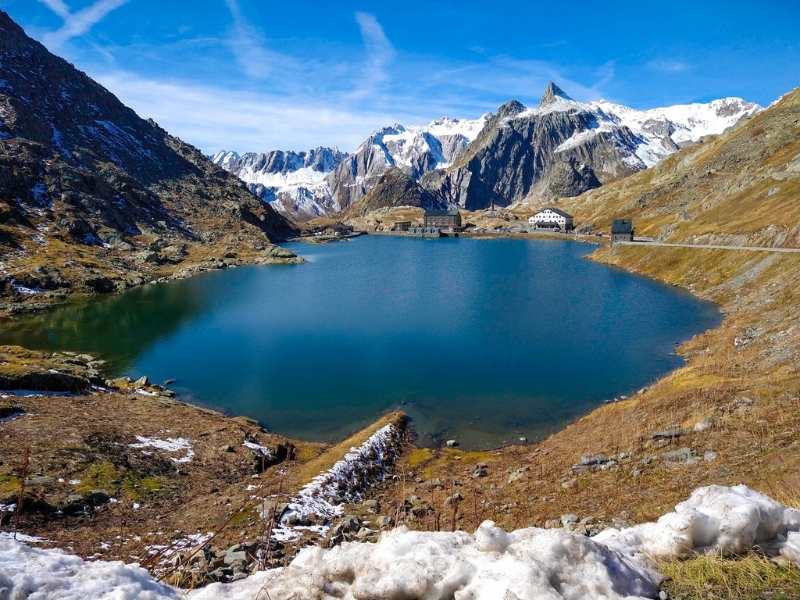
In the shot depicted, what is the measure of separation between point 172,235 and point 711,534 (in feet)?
669

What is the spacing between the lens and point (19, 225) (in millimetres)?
133500

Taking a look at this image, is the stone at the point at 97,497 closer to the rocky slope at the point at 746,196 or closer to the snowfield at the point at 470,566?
the snowfield at the point at 470,566

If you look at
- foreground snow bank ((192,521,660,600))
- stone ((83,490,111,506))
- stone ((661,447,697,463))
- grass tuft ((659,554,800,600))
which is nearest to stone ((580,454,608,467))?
stone ((661,447,697,463))

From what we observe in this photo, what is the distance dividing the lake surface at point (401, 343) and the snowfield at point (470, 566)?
29372 mm

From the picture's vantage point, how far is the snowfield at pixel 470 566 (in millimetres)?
7199

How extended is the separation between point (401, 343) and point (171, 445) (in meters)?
35.4

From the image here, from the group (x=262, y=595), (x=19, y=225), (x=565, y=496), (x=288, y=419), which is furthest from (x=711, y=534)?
(x=19, y=225)

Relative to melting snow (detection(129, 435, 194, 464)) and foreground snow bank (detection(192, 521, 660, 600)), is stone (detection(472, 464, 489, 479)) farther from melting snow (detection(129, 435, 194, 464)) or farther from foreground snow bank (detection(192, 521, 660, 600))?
foreground snow bank (detection(192, 521, 660, 600))

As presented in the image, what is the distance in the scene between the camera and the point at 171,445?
32594mm

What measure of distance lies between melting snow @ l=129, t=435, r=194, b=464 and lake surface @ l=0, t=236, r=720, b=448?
9.61 meters

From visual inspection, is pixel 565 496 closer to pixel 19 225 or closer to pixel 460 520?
pixel 460 520

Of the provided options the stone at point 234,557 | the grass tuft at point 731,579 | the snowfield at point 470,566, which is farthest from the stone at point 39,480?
the grass tuft at point 731,579

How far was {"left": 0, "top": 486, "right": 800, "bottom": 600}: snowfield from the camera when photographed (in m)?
7.20

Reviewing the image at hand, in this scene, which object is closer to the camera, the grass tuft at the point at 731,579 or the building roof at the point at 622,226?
the grass tuft at the point at 731,579
